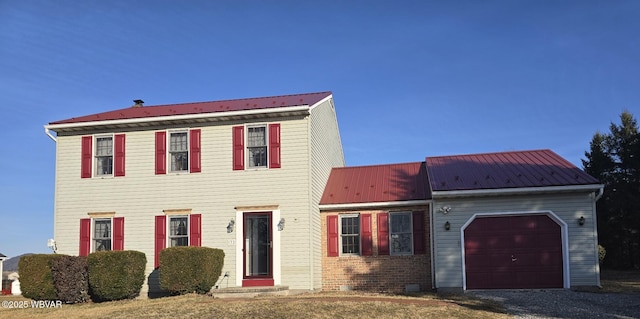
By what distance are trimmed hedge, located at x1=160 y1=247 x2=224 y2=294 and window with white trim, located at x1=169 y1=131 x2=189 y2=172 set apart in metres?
3.55

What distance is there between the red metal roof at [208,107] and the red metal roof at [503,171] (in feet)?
16.0

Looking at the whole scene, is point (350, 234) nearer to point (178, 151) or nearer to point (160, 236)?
point (160, 236)

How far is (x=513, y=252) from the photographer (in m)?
17.3

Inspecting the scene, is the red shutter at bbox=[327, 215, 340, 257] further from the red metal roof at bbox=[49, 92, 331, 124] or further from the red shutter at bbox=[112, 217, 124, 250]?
the red shutter at bbox=[112, 217, 124, 250]

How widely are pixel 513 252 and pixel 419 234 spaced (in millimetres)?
2890

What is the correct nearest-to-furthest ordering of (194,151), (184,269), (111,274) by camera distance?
(184,269) < (111,274) < (194,151)

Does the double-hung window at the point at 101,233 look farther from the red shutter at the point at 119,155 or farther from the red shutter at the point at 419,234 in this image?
the red shutter at the point at 419,234

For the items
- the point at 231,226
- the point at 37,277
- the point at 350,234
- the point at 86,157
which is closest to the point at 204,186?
the point at 231,226

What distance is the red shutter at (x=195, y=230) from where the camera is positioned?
18.2 meters

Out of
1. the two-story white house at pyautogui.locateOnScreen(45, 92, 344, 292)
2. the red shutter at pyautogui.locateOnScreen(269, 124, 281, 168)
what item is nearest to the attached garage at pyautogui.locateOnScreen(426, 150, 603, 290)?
the two-story white house at pyautogui.locateOnScreen(45, 92, 344, 292)

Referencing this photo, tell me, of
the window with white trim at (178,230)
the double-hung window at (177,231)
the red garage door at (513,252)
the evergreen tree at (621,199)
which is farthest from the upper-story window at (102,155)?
the evergreen tree at (621,199)

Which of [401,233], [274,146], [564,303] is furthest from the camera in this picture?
[401,233]

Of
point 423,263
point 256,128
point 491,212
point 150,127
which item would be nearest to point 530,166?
point 491,212

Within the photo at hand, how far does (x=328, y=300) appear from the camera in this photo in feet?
44.3
